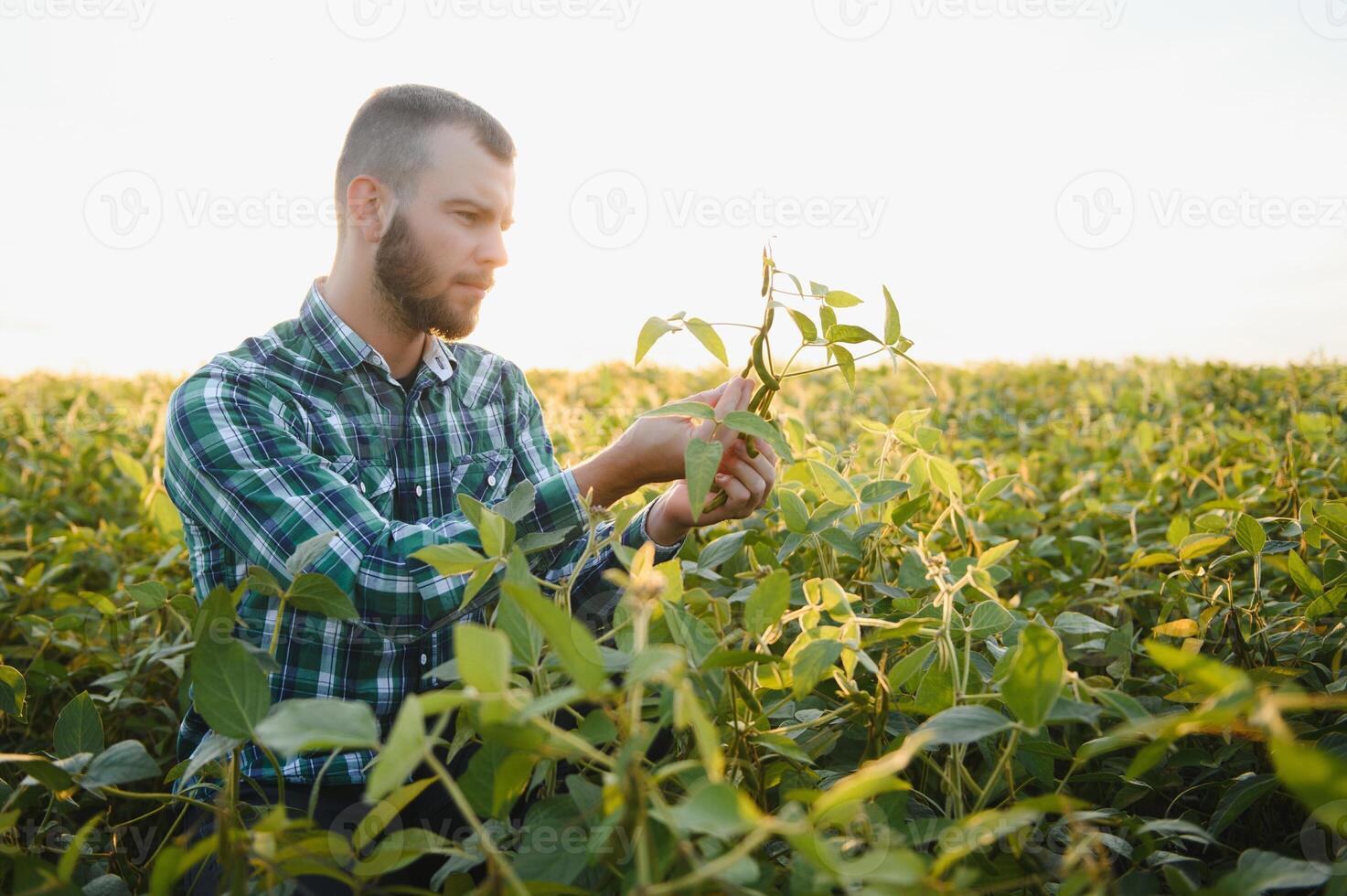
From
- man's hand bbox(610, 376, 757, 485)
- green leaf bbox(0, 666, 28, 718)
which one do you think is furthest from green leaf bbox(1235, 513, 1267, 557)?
green leaf bbox(0, 666, 28, 718)

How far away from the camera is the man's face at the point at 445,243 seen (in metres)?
1.84

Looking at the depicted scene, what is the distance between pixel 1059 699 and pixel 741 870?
366 mm

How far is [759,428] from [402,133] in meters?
1.35

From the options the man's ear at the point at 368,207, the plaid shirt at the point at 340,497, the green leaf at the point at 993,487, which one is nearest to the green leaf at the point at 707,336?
the plaid shirt at the point at 340,497

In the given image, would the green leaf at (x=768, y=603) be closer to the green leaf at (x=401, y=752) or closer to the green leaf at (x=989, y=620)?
the green leaf at (x=989, y=620)

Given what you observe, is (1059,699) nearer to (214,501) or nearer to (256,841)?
(256,841)

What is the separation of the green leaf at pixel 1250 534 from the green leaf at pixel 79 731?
1583mm

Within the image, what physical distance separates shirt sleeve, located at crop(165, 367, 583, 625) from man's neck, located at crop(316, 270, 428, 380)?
0.28 m

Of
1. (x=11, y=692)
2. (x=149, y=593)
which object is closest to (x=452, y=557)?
(x=149, y=593)

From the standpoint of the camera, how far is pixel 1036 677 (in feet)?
2.57

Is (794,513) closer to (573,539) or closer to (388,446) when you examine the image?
(573,539)

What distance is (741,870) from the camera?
23.9 inches

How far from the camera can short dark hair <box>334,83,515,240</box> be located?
6.29 feet

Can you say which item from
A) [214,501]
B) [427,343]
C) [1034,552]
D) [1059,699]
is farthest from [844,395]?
[1059,699]
